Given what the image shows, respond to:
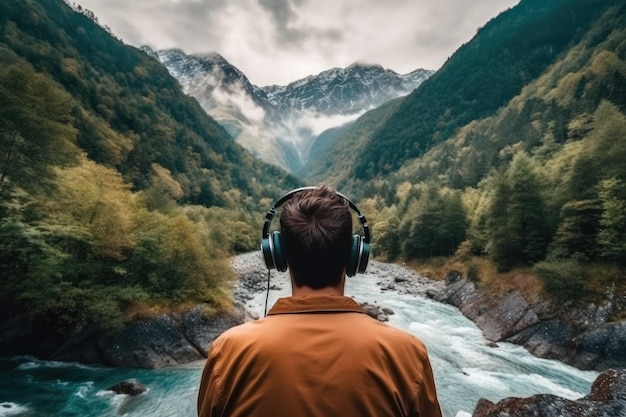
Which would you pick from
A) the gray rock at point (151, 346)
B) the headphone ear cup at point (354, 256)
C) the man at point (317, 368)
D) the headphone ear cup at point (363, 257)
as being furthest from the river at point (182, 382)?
the man at point (317, 368)

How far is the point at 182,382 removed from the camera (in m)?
18.1

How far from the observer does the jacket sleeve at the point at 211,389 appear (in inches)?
78.4

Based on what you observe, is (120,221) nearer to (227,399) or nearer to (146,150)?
(227,399)

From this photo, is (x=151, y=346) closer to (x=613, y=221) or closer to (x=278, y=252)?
(x=278, y=252)

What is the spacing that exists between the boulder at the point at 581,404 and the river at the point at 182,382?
4889mm

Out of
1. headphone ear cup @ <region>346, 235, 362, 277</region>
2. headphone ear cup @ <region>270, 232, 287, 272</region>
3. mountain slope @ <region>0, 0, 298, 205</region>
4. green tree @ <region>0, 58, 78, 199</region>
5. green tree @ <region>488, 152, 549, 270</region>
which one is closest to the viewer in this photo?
headphone ear cup @ <region>346, 235, 362, 277</region>

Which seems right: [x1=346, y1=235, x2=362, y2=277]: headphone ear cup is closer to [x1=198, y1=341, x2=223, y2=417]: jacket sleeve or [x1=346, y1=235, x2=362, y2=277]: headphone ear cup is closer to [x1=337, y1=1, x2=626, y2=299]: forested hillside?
[x1=198, y1=341, x2=223, y2=417]: jacket sleeve

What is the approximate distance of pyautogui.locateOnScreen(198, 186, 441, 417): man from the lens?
5.97 ft

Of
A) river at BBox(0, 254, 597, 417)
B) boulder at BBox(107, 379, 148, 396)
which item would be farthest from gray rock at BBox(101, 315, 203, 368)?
boulder at BBox(107, 379, 148, 396)

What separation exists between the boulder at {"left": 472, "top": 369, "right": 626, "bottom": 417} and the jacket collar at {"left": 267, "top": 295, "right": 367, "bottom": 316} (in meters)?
12.1

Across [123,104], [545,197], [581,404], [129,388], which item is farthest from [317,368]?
[123,104]

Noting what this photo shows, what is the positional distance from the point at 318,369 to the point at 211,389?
699mm

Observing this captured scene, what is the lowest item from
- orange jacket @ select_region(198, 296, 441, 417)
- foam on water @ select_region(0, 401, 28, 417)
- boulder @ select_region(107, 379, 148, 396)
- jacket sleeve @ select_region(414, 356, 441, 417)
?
boulder @ select_region(107, 379, 148, 396)

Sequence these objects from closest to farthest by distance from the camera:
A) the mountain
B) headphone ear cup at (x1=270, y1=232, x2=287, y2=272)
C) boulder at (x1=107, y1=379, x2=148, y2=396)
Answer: headphone ear cup at (x1=270, y1=232, x2=287, y2=272)
boulder at (x1=107, y1=379, x2=148, y2=396)
the mountain
